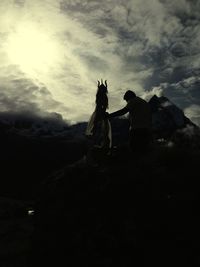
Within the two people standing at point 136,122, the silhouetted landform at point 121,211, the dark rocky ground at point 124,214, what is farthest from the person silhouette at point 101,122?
the dark rocky ground at point 124,214

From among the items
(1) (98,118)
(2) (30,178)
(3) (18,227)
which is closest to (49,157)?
(2) (30,178)

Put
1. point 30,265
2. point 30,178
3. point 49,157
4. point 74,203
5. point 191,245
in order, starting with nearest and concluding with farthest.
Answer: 1. point 191,245
2. point 74,203
3. point 30,265
4. point 30,178
5. point 49,157

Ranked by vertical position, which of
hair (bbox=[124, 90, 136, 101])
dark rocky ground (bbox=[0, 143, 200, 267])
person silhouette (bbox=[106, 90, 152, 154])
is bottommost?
dark rocky ground (bbox=[0, 143, 200, 267])

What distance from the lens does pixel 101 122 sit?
12930 mm

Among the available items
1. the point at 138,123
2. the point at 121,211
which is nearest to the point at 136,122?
the point at 138,123

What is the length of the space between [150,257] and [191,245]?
1169 millimetres

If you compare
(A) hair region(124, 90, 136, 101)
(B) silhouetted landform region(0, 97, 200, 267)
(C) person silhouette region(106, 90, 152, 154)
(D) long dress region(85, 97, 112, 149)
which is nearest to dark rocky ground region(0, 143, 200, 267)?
(B) silhouetted landform region(0, 97, 200, 267)

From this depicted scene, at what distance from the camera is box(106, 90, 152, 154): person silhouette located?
11375 millimetres

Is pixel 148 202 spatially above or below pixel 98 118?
below

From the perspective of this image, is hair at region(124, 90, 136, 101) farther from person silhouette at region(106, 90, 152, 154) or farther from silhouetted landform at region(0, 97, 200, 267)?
silhouetted landform at region(0, 97, 200, 267)

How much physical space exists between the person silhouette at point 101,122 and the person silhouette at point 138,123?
3.24 feet

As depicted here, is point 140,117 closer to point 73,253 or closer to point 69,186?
point 69,186

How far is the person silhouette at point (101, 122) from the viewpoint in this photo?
12562mm

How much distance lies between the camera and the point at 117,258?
924cm
